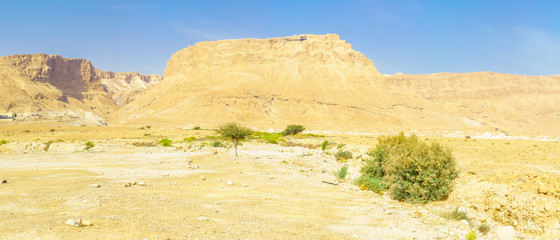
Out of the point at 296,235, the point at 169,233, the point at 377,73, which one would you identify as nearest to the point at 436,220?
the point at 296,235

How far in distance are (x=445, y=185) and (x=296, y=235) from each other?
18.5 feet

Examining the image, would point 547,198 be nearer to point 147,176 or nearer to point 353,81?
point 147,176

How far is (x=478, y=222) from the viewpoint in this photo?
27.5 feet

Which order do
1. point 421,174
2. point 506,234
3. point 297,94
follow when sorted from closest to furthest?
point 506,234 → point 421,174 → point 297,94

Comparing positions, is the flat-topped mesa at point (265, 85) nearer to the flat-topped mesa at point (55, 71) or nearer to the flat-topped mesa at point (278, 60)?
the flat-topped mesa at point (278, 60)

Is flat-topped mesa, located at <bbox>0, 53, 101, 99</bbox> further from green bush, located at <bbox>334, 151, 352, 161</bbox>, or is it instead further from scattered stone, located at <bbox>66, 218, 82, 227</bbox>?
scattered stone, located at <bbox>66, 218, 82, 227</bbox>

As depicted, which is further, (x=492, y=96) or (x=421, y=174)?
(x=492, y=96)

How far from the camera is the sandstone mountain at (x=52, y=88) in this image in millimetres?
124438

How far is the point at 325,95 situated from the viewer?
422 ft

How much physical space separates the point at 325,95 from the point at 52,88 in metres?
120

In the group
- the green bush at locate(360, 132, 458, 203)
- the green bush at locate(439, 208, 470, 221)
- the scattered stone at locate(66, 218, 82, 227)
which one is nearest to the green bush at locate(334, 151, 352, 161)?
the green bush at locate(360, 132, 458, 203)

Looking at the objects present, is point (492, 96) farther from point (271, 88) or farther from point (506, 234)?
A: point (506, 234)

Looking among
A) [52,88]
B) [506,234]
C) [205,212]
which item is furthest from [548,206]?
[52,88]

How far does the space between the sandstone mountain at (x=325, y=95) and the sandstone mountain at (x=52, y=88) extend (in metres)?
24.1
